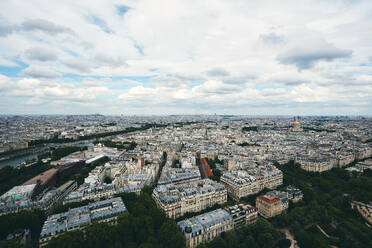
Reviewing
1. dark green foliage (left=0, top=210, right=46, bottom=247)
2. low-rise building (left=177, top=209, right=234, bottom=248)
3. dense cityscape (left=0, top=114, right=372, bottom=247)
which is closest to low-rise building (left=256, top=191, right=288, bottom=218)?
dense cityscape (left=0, top=114, right=372, bottom=247)

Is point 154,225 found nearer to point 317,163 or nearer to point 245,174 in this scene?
point 245,174

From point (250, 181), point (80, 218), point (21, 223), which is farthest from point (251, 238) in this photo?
point (21, 223)

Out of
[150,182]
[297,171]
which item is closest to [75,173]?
[150,182]

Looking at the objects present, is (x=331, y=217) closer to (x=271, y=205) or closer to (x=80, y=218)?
(x=271, y=205)

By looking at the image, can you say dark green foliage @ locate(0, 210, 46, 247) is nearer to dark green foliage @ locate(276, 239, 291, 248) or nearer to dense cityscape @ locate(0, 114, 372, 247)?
dense cityscape @ locate(0, 114, 372, 247)

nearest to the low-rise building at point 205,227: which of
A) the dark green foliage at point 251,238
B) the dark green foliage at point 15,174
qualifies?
the dark green foliage at point 251,238
